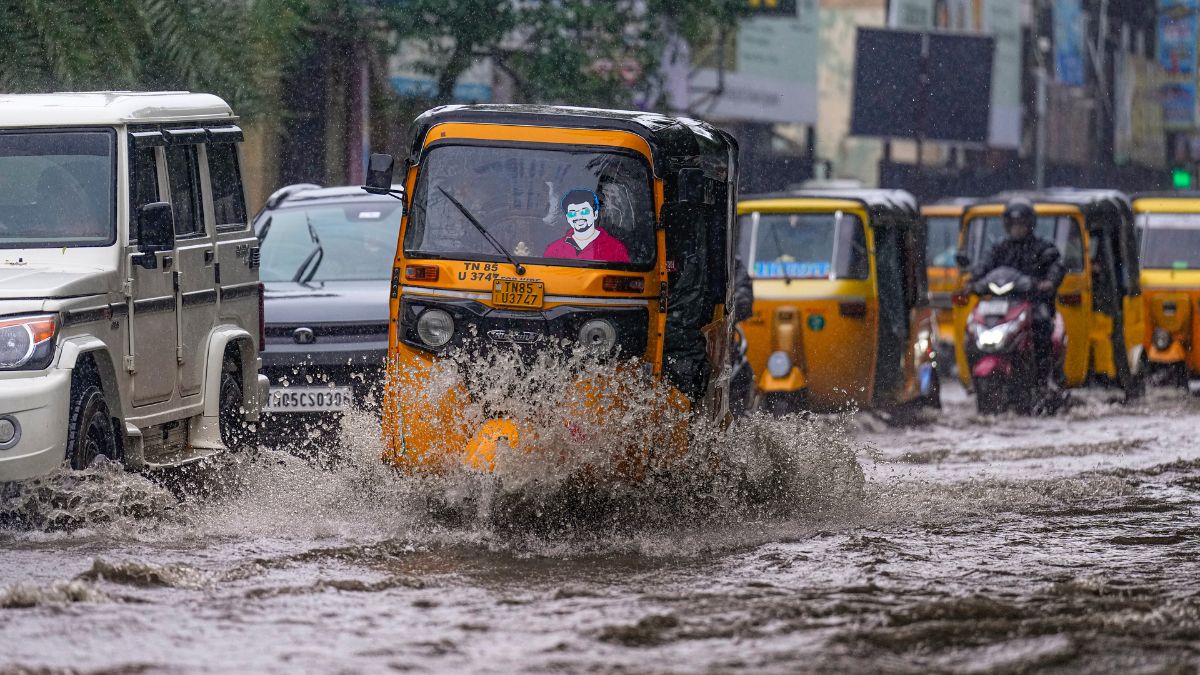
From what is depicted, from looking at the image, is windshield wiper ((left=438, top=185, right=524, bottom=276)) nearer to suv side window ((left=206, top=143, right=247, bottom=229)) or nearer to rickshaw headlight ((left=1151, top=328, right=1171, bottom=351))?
suv side window ((left=206, top=143, right=247, bottom=229))

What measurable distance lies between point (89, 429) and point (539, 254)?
2.11m

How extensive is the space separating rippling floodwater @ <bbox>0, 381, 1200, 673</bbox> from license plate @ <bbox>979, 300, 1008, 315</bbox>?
5720 millimetres

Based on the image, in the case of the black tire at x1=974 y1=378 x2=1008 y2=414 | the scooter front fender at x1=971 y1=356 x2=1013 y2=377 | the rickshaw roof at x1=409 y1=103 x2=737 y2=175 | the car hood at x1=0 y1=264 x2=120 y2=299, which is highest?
the rickshaw roof at x1=409 y1=103 x2=737 y2=175

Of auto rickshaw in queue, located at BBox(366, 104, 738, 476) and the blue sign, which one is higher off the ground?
the blue sign

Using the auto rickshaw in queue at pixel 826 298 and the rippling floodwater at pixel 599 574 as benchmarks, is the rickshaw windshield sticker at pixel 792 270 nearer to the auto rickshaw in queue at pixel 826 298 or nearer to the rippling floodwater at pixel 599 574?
the auto rickshaw in queue at pixel 826 298

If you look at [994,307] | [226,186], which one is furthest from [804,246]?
[226,186]

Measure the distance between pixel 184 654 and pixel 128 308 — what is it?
3620 millimetres

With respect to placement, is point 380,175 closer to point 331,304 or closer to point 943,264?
point 331,304

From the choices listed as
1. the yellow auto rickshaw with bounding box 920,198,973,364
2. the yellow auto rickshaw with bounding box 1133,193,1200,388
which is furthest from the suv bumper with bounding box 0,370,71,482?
the yellow auto rickshaw with bounding box 920,198,973,364

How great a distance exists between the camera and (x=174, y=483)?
11.3 m

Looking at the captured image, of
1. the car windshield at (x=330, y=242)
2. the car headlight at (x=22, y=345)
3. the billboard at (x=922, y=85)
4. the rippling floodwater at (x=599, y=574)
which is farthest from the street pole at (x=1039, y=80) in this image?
the car headlight at (x=22, y=345)

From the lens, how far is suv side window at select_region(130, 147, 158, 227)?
9.80m

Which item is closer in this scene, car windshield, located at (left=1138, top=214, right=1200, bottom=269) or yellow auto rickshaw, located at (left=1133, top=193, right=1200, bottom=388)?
yellow auto rickshaw, located at (left=1133, top=193, right=1200, bottom=388)

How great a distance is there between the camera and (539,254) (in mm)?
9719
